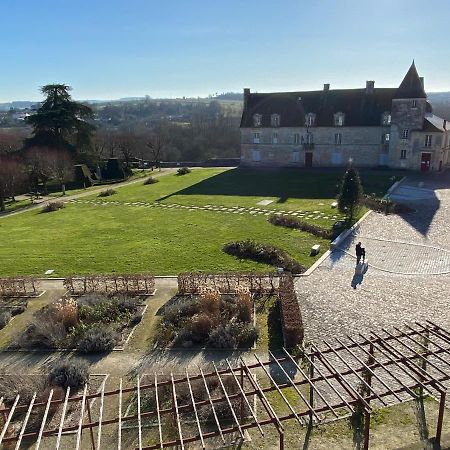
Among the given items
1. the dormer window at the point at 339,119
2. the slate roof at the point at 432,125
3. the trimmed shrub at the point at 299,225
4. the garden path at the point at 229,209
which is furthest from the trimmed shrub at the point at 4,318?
Answer: the slate roof at the point at 432,125

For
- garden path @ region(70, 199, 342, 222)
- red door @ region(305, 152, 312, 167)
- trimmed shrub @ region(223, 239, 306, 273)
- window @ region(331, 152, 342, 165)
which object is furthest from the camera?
red door @ region(305, 152, 312, 167)

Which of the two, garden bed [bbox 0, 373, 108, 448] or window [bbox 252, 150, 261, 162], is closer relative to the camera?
garden bed [bbox 0, 373, 108, 448]

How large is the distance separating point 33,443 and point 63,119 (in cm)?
4889

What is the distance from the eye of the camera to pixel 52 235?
91.6ft

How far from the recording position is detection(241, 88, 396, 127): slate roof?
1837 inches

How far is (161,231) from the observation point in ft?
89.9

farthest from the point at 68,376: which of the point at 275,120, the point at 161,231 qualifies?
the point at 275,120

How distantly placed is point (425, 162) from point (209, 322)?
3745cm

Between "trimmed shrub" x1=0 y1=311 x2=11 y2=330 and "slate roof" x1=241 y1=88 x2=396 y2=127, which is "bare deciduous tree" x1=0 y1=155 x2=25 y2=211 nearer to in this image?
"trimmed shrub" x1=0 y1=311 x2=11 y2=330

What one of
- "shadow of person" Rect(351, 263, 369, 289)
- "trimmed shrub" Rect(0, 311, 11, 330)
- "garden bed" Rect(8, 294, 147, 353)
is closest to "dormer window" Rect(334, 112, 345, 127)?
"shadow of person" Rect(351, 263, 369, 289)

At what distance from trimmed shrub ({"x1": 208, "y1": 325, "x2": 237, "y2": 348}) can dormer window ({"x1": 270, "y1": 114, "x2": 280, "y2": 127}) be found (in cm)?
4077

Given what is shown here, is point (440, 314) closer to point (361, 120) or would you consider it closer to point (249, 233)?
point (249, 233)

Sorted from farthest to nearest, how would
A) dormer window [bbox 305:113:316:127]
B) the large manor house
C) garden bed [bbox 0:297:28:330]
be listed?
dormer window [bbox 305:113:316:127] < the large manor house < garden bed [bbox 0:297:28:330]

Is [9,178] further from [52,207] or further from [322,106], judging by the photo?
[322,106]
